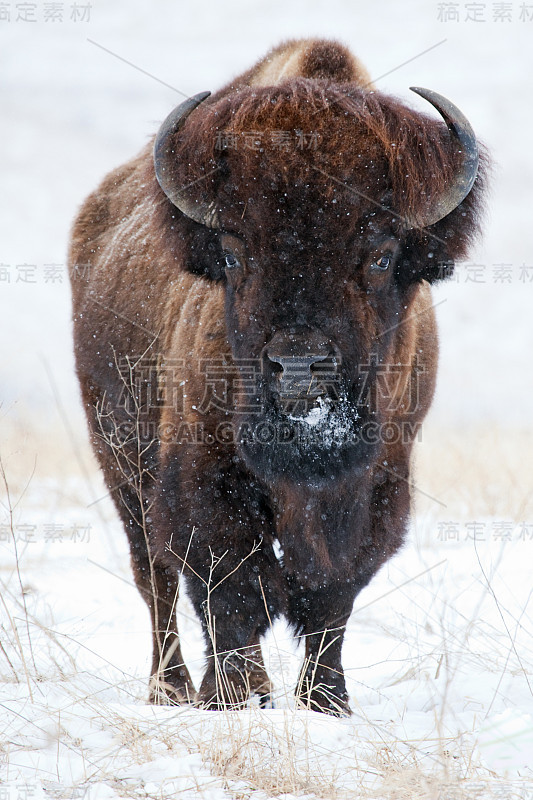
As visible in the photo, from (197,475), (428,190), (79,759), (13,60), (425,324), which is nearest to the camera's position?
(79,759)

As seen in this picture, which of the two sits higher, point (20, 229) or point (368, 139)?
point (368, 139)

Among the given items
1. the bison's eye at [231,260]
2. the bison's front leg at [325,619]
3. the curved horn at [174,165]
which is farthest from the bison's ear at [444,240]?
the bison's front leg at [325,619]

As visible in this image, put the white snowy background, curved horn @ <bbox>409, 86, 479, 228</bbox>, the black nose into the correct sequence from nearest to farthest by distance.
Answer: the white snowy background
the black nose
curved horn @ <bbox>409, 86, 479, 228</bbox>

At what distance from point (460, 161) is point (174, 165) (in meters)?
1.34

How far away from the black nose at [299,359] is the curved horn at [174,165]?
830 mm

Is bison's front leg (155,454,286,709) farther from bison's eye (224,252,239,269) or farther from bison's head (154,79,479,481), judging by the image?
bison's eye (224,252,239,269)

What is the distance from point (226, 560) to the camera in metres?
3.88

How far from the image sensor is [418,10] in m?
48.4

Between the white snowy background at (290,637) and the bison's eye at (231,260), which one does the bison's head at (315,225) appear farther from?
the white snowy background at (290,637)

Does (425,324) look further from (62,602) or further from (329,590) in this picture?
(62,602)

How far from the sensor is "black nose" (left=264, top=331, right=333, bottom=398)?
3.28m

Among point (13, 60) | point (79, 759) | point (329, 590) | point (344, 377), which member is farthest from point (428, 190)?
point (13, 60)

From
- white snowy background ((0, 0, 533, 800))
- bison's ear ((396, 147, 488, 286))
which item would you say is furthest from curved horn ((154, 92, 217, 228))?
bison's ear ((396, 147, 488, 286))

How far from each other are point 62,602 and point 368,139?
415 centimetres
